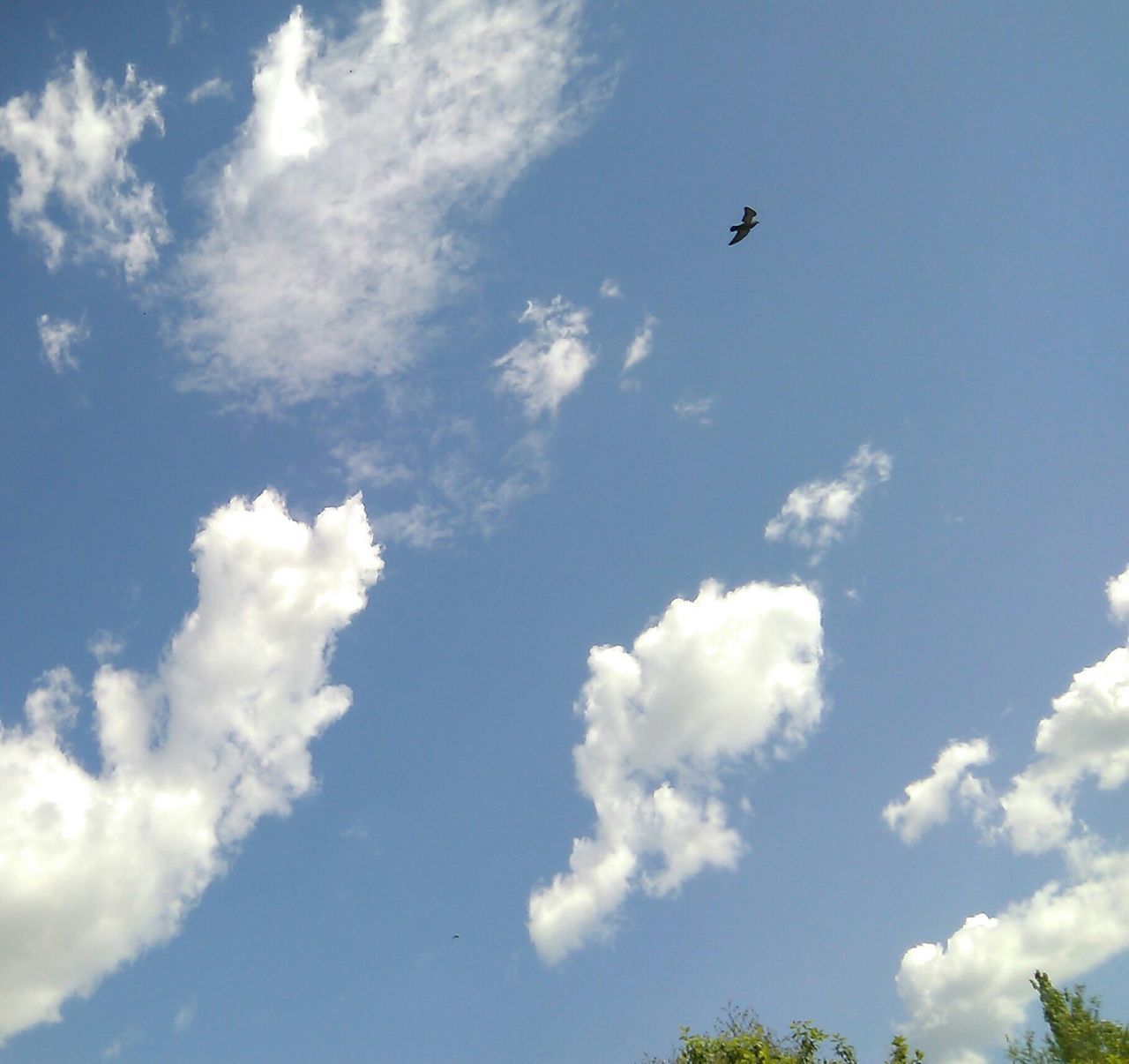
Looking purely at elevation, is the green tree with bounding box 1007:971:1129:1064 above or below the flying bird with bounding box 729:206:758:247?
below

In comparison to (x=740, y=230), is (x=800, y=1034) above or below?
below

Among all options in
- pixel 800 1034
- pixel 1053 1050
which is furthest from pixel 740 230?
pixel 1053 1050

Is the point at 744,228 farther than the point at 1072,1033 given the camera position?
No

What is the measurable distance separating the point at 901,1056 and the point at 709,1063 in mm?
7132

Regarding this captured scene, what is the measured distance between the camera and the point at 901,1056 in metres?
29.8

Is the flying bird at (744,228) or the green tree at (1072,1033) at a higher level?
the flying bird at (744,228)

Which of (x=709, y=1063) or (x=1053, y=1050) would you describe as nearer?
(x=709, y=1063)

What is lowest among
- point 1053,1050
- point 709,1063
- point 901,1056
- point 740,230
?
point 1053,1050

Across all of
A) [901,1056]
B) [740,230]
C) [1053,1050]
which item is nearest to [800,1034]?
[901,1056]

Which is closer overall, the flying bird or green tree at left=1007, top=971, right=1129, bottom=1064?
the flying bird

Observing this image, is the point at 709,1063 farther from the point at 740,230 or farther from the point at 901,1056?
the point at 740,230

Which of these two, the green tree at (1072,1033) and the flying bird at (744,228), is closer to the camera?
the flying bird at (744,228)

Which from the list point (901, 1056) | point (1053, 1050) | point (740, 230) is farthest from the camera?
point (1053, 1050)

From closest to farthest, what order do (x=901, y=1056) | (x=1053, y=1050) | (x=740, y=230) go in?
(x=740, y=230)
(x=901, y=1056)
(x=1053, y=1050)
